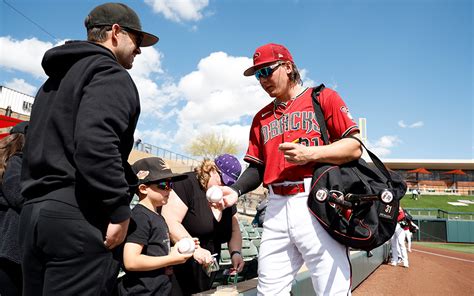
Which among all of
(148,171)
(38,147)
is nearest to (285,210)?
(148,171)

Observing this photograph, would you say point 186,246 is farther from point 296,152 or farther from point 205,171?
point 205,171

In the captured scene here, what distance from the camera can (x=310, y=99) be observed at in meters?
2.30

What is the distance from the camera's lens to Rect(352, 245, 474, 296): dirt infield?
7.01 m

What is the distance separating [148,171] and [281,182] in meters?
0.93

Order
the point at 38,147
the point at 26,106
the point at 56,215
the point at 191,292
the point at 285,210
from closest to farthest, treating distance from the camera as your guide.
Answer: the point at 56,215 < the point at 38,147 < the point at 285,210 < the point at 191,292 < the point at 26,106

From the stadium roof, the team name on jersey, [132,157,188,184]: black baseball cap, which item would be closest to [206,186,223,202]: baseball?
[132,157,188,184]: black baseball cap

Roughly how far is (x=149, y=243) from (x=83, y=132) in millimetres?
1046

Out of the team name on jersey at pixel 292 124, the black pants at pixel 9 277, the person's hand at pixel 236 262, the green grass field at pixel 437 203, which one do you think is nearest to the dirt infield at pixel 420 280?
the person's hand at pixel 236 262

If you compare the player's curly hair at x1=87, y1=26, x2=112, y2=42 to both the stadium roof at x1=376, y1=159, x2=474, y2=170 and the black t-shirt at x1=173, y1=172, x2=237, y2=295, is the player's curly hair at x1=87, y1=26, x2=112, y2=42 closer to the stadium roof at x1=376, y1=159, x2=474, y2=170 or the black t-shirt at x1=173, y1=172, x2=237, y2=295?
the black t-shirt at x1=173, y1=172, x2=237, y2=295

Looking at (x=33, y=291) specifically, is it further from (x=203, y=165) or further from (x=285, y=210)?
(x=203, y=165)

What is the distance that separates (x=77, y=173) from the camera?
1542mm

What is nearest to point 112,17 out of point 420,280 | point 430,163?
point 420,280

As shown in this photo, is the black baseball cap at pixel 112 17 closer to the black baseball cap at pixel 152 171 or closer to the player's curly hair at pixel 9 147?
the black baseball cap at pixel 152 171

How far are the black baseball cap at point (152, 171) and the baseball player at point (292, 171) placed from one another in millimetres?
439
